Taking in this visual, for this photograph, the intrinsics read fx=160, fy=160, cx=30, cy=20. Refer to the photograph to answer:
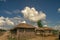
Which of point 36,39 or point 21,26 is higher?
point 21,26

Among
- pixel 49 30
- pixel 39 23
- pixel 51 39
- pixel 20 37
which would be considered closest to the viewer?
pixel 51 39

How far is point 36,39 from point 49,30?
23.3 m

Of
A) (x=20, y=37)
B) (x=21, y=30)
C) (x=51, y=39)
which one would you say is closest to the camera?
(x=51, y=39)

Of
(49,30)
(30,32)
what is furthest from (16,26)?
(49,30)

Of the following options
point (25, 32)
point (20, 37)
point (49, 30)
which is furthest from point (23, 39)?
point (49, 30)

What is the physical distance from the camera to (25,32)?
46.1m

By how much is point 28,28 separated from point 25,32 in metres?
1.47

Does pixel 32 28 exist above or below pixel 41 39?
above

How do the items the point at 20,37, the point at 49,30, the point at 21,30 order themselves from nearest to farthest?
the point at 20,37 < the point at 21,30 < the point at 49,30

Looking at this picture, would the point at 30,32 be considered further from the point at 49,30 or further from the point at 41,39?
the point at 49,30

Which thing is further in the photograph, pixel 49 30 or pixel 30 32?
pixel 49 30

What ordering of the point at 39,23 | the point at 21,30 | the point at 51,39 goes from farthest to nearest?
the point at 39,23, the point at 21,30, the point at 51,39

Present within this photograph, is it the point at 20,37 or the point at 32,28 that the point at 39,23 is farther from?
the point at 20,37

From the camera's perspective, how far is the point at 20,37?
138 ft
